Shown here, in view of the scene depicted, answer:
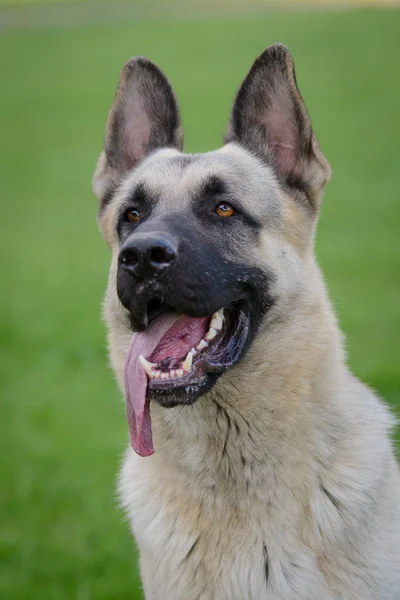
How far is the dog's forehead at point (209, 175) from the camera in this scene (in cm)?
381

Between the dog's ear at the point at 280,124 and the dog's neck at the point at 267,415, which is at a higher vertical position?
the dog's ear at the point at 280,124

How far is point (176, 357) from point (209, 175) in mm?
871

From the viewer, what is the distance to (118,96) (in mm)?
4168

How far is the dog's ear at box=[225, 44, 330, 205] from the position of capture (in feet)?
12.5

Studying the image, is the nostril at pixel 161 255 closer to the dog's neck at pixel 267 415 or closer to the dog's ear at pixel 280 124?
the dog's neck at pixel 267 415

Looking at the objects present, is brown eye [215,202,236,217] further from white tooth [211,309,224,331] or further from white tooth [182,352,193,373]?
white tooth [182,352,193,373]

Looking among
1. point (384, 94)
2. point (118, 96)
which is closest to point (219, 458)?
point (118, 96)

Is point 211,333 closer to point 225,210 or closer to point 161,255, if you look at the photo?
point 161,255

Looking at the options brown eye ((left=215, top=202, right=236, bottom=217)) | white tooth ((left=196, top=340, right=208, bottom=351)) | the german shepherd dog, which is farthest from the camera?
brown eye ((left=215, top=202, right=236, bottom=217))

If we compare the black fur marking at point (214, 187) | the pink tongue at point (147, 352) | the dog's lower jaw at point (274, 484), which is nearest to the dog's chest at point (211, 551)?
the dog's lower jaw at point (274, 484)

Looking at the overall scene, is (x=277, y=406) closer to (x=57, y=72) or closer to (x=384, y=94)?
(x=384, y=94)

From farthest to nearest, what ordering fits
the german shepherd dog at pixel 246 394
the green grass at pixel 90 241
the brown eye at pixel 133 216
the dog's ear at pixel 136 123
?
the green grass at pixel 90 241, the dog's ear at pixel 136 123, the brown eye at pixel 133 216, the german shepherd dog at pixel 246 394

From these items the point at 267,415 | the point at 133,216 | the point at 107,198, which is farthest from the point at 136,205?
the point at 267,415

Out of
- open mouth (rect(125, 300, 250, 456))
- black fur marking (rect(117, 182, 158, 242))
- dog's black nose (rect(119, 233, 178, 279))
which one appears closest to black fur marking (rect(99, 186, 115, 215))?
black fur marking (rect(117, 182, 158, 242))
